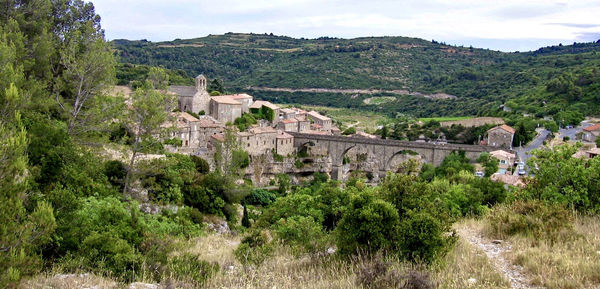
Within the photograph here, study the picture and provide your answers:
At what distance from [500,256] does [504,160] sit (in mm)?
34376

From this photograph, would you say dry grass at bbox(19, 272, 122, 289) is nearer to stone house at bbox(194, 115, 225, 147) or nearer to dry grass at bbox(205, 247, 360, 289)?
dry grass at bbox(205, 247, 360, 289)

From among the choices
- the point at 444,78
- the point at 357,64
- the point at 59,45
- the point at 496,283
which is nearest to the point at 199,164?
the point at 59,45

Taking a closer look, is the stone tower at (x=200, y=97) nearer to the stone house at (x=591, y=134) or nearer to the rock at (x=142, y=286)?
the stone house at (x=591, y=134)

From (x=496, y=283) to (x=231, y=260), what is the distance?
14.9 feet

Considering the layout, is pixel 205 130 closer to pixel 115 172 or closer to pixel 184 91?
pixel 184 91

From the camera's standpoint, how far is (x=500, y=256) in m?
6.62

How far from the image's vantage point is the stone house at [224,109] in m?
44.6

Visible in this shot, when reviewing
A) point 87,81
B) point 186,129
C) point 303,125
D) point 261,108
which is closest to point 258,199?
point 186,129

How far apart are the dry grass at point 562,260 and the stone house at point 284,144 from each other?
126 feet

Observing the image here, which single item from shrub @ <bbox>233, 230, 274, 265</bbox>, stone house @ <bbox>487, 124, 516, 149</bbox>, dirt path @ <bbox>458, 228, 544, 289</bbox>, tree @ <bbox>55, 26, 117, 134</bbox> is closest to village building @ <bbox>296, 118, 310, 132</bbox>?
stone house @ <bbox>487, 124, 516, 149</bbox>

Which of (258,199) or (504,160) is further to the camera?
(504,160)

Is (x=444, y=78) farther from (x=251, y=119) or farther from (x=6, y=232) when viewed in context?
(x=6, y=232)

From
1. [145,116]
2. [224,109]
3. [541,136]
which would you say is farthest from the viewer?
[541,136]

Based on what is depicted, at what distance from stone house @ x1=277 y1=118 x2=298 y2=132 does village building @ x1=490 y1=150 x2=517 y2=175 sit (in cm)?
2049
